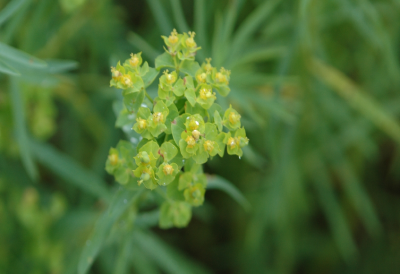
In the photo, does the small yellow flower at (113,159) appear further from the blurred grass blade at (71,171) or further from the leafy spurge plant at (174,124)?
the blurred grass blade at (71,171)

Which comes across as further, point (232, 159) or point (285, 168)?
point (232, 159)

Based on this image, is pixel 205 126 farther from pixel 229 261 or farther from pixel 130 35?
pixel 229 261

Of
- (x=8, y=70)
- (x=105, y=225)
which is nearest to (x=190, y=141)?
(x=105, y=225)

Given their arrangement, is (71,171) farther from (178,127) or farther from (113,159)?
(178,127)

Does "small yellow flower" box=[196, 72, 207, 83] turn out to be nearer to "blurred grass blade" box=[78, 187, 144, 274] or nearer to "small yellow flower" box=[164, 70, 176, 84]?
"small yellow flower" box=[164, 70, 176, 84]

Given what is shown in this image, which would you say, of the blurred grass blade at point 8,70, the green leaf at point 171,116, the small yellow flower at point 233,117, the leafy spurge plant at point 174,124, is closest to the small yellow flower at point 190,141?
the leafy spurge plant at point 174,124

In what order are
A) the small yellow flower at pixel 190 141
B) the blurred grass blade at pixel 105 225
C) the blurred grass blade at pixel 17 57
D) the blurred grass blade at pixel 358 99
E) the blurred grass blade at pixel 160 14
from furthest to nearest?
the blurred grass blade at pixel 358 99 < the blurred grass blade at pixel 160 14 < the blurred grass blade at pixel 17 57 < the blurred grass blade at pixel 105 225 < the small yellow flower at pixel 190 141

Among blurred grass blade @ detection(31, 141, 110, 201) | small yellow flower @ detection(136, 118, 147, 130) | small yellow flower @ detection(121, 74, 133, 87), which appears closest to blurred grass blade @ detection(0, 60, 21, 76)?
small yellow flower @ detection(121, 74, 133, 87)

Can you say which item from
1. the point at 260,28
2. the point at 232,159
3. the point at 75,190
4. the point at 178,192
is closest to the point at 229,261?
the point at 232,159
